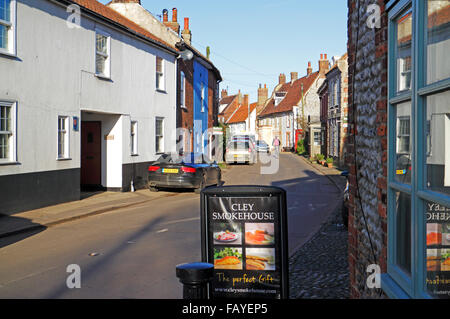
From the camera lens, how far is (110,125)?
61.3ft

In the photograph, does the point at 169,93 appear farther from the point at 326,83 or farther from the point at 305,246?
the point at 326,83

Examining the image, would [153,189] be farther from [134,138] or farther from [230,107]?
[230,107]

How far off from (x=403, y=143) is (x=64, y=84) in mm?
12810

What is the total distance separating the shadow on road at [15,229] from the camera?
382 inches

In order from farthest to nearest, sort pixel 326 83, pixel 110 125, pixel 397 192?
pixel 326 83, pixel 110 125, pixel 397 192

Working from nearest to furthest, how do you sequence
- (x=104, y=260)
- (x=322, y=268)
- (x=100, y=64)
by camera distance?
1. (x=322, y=268)
2. (x=104, y=260)
3. (x=100, y=64)

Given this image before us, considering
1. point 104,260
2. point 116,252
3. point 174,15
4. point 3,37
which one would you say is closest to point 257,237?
point 104,260

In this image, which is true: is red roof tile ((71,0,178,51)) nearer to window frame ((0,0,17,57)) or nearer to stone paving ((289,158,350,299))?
window frame ((0,0,17,57))

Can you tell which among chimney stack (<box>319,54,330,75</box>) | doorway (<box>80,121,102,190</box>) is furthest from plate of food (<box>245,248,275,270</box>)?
chimney stack (<box>319,54,330,75</box>)

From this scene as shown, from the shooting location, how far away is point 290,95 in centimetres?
7662

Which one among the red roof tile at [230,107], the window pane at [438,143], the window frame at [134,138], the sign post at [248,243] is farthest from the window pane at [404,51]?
the red roof tile at [230,107]

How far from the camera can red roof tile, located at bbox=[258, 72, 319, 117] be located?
228ft
